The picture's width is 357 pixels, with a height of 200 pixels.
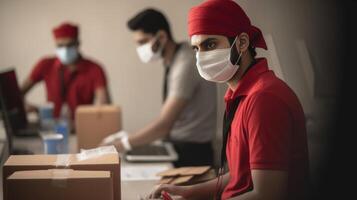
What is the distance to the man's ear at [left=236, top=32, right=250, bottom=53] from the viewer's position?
1633mm

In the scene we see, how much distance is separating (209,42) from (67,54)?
1980mm

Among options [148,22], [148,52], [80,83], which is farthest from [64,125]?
[80,83]

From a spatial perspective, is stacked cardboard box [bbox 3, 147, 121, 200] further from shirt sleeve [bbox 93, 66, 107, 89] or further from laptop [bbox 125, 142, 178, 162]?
shirt sleeve [bbox 93, 66, 107, 89]

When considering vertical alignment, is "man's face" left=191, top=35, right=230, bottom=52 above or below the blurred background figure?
above

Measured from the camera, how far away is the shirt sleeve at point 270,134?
1418 millimetres

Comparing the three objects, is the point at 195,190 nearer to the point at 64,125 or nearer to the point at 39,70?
the point at 64,125

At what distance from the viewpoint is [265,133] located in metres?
1.42

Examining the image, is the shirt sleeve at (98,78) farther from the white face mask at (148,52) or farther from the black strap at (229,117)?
the black strap at (229,117)

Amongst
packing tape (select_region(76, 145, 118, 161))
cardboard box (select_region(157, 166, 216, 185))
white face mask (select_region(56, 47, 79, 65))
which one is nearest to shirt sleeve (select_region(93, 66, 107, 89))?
white face mask (select_region(56, 47, 79, 65))

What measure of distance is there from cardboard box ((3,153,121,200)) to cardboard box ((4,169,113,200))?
0.37 feet

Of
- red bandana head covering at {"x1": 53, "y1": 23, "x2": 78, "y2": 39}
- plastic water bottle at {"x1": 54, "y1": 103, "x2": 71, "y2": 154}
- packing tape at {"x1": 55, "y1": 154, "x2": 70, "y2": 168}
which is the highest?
red bandana head covering at {"x1": 53, "y1": 23, "x2": 78, "y2": 39}

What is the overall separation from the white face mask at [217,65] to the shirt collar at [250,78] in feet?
0.23

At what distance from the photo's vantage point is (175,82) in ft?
8.86

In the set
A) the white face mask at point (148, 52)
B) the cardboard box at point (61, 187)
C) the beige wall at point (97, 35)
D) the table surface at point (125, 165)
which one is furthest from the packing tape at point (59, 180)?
the beige wall at point (97, 35)
